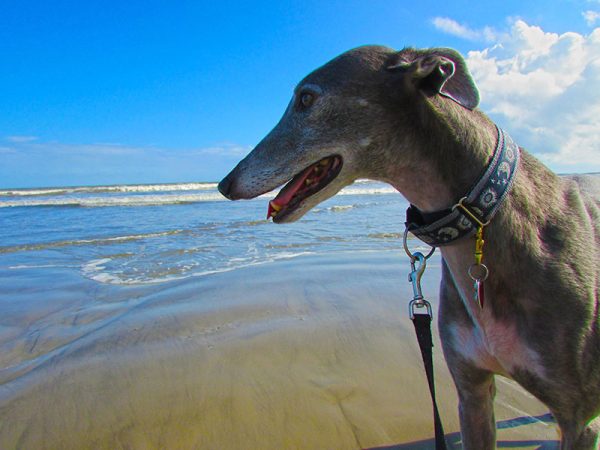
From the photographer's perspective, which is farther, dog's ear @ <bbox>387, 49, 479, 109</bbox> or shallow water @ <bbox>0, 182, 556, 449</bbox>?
shallow water @ <bbox>0, 182, 556, 449</bbox>

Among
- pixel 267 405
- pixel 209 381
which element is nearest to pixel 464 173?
pixel 267 405

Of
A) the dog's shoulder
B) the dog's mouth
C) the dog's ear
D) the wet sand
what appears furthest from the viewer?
the wet sand

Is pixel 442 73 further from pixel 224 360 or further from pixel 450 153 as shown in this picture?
pixel 224 360

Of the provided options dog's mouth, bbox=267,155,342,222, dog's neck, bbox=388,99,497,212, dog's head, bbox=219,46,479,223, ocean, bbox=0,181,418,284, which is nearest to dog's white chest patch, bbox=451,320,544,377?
dog's neck, bbox=388,99,497,212

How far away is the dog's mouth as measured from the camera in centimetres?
207

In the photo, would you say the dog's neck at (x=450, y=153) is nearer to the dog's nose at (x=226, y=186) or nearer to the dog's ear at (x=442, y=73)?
the dog's ear at (x=442, y=73)

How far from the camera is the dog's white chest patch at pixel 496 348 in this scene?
1.86 m

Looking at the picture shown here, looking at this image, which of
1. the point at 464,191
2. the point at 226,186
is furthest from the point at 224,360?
the point at 464,191

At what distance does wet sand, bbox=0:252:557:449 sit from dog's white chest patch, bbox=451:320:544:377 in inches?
Result: 34.3

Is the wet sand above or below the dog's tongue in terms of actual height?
below

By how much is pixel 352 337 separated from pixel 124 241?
7423mm

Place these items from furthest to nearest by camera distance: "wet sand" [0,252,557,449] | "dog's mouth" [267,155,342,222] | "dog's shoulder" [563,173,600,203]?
"wet sand" [0,252,557,449]
"dog's shoulder" [563,173,600,203]
"dog's mouth" [267,155,342,222]

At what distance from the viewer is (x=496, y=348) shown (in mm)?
1944

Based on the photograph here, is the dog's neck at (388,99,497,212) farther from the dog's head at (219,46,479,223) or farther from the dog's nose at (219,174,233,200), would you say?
the dog's nose at (219,174,233,200)
